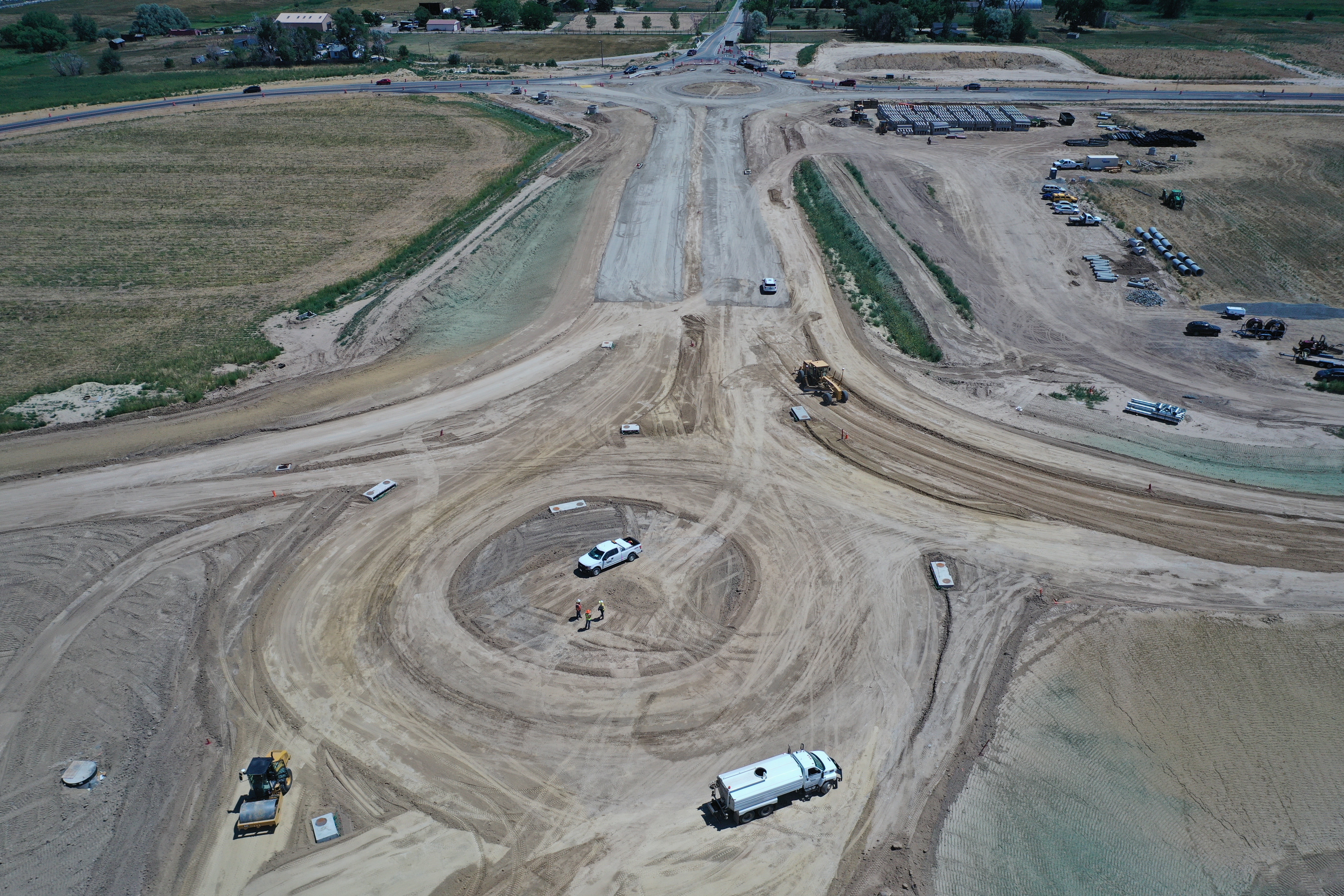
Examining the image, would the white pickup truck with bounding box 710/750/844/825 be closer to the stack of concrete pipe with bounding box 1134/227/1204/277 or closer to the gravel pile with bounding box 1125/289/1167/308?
the gravel pile with bounding box 1125/289/1167/308

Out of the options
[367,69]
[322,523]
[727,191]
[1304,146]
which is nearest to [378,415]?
[322,523]

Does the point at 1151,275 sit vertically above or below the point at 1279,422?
above

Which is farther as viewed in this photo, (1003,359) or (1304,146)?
(1304,146)

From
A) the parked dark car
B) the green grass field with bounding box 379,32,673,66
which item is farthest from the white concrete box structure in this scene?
the green grass field with bounding box 379,32,673,66

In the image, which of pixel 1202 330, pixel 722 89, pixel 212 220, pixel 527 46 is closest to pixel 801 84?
pixel 722 89

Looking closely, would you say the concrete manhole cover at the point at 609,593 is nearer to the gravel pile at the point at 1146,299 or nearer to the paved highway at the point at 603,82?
the gravel pile at the point at 1146,299

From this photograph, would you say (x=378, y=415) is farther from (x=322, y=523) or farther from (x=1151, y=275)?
(x=1151, y=275)

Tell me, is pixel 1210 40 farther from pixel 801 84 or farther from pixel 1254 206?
pixel 1254 206
